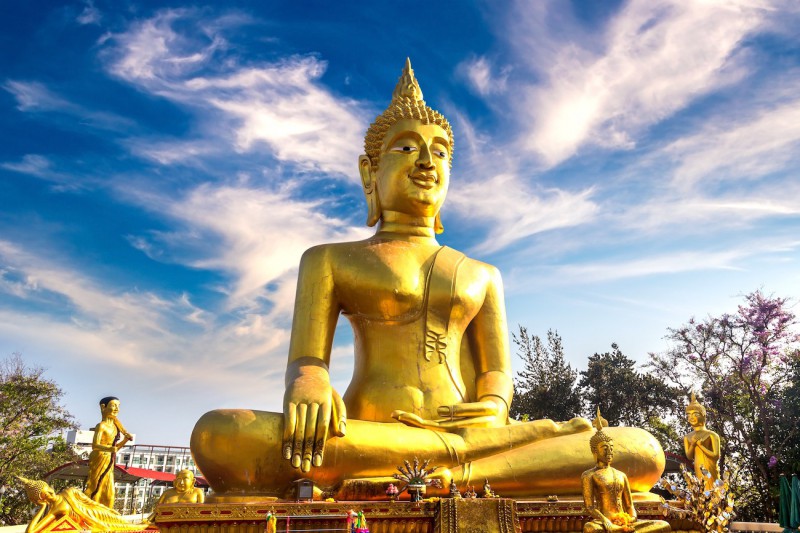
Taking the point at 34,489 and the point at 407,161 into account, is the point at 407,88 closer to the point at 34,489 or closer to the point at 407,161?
the point at 407,161

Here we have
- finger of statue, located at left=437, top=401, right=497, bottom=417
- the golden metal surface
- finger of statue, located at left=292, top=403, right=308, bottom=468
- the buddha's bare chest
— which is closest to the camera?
the golden metal surface

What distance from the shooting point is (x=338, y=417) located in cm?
656

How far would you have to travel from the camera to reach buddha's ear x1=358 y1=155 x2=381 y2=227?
910cm

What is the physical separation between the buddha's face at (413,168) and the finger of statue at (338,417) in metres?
3.00

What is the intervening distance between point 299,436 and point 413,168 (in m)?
3.83

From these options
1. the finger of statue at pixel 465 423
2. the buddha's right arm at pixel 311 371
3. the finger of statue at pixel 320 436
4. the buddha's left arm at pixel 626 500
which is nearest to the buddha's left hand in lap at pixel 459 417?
the finger of statue at pixel 465 423

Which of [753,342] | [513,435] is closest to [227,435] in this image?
[513,435]

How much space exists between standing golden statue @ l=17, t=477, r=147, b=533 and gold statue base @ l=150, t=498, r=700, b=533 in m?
2.33

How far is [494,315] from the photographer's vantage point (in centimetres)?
857

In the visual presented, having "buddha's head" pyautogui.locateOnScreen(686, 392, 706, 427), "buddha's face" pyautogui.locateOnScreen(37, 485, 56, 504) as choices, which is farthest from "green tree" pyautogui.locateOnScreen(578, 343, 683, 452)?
"buddha's face" pyautogui.locateOnScreen(37, 485, 56, 504)

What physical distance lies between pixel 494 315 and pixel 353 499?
3.27 metres

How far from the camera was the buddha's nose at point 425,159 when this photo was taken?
8484 mm

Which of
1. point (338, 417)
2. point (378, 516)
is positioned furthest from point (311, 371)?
point (378, 516)

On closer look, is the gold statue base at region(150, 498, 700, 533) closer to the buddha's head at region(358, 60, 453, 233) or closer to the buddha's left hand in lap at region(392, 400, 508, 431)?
the buddha's left hand in lap at region(392, 400, 508, 431)
